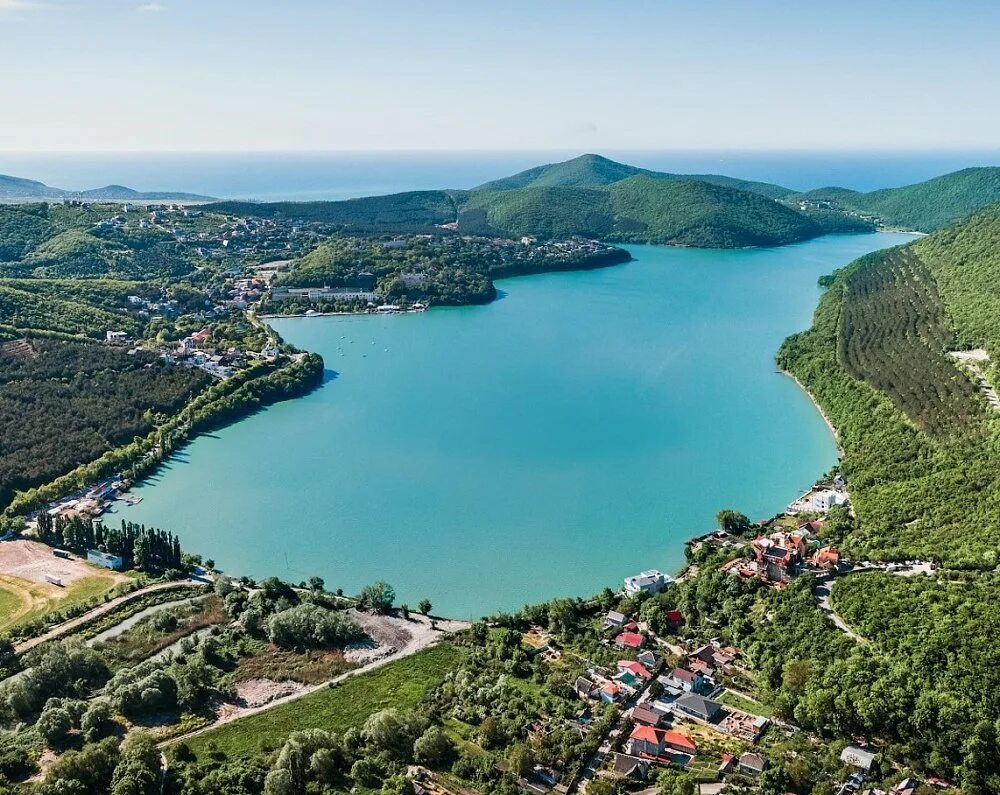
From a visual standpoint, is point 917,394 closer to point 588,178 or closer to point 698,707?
point 698,707

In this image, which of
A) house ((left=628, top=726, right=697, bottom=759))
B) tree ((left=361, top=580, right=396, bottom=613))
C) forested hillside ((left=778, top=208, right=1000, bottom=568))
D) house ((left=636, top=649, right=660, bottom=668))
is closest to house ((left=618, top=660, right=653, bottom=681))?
house ((left=636, top=649, right=660, bottom=668))

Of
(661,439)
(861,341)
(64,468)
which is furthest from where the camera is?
(861,341)

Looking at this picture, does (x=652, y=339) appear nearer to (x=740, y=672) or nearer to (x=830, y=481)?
(x=830, y=481)

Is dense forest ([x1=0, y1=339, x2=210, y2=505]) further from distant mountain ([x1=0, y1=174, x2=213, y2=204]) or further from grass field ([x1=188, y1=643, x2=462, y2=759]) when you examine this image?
distant mountain ([x1=0, y1=174, x2=213, y2=204])

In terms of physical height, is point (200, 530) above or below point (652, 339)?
below

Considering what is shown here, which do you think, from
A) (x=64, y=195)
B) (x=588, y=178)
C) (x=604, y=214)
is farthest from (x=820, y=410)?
(x=64, y=195)

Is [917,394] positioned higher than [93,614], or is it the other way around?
[917,394]

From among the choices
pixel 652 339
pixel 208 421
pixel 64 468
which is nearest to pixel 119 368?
pixel 208 421
